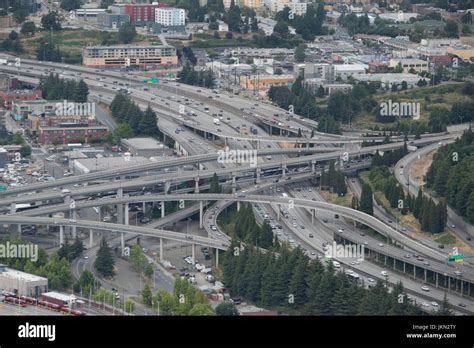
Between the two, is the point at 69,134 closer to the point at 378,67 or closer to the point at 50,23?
the point at 378,67

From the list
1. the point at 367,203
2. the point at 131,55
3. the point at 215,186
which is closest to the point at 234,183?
the point at 215,186

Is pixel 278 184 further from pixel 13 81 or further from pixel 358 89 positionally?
pixel 13 81

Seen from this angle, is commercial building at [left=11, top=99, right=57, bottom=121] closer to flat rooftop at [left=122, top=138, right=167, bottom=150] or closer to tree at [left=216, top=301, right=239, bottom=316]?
flat rooftop at [left=122, top=138, right=167, bottom=150]

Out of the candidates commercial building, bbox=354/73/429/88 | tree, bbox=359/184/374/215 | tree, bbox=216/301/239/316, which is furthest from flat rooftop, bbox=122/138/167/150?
tree, bbox=216/301/239/316

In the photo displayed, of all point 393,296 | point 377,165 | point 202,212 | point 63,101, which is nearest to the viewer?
point 393,296
